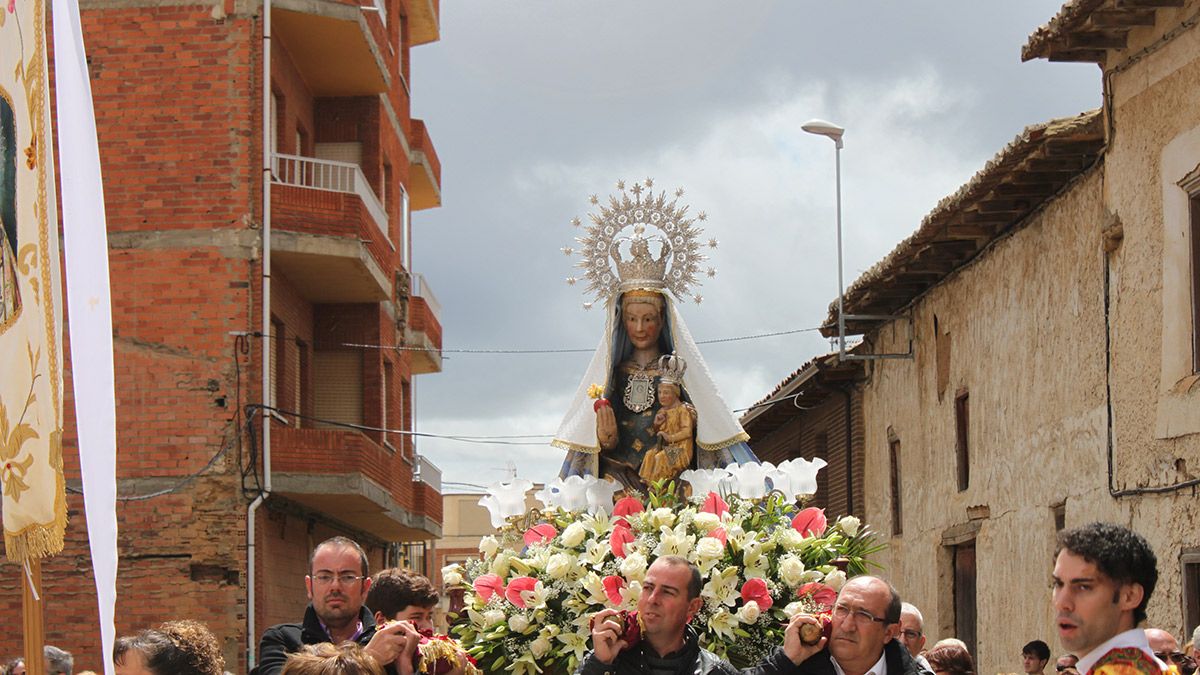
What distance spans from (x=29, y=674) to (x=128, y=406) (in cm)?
1545

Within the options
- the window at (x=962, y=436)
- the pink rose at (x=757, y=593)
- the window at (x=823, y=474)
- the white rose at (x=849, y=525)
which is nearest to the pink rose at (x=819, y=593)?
the pink rose at (x=757, y=593)

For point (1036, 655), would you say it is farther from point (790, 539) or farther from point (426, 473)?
point (426, 473)

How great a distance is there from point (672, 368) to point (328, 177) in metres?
13.0

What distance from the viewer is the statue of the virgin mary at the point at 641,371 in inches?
427

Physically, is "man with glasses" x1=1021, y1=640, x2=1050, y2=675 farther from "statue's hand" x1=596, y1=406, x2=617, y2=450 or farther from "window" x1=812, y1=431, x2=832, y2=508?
"window" x1=812, y1=431, x2=832, y2=508

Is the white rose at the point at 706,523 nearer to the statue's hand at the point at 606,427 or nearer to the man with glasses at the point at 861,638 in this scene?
the man with glasses at the point at 861,638

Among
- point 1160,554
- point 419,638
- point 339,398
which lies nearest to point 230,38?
point 339,398

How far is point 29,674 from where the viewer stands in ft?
15.3

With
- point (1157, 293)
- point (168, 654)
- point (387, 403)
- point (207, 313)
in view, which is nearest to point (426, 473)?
point (387, 403)

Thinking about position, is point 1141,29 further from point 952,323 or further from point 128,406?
point 128,406

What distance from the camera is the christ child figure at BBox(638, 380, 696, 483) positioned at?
1065cm

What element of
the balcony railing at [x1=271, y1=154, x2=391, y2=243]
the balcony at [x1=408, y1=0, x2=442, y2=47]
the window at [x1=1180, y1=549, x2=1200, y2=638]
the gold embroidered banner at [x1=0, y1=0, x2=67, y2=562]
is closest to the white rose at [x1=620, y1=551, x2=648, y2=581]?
the gold embroidered banner at [x1=0, y1=0, x2=67, y2=562]

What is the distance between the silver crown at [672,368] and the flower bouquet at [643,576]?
308 centimetres

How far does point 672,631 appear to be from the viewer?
6145 mm
